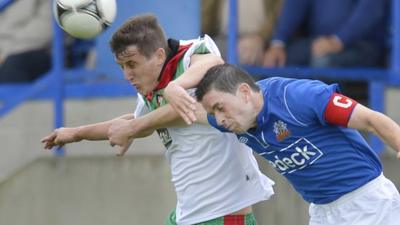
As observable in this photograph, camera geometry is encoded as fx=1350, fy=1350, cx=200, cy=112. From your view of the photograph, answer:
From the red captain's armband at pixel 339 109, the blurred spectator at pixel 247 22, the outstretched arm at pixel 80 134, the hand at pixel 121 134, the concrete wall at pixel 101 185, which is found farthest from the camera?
the blurred spectator at pixel 247 22

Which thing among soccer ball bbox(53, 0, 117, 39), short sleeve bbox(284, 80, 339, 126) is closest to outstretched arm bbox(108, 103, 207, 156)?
short sleeve bbox(284, 80, 339, 126)

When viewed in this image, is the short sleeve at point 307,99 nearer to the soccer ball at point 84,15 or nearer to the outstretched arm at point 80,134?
the outstretched arm at point 80,134

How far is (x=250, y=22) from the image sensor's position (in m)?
9.79

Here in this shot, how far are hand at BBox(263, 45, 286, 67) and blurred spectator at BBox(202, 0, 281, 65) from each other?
57 mm

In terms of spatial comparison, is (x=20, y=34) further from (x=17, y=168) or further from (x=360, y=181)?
(x=360, y=181)

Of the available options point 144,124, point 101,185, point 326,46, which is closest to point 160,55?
point 144,124

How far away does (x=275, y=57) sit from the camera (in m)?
9.66

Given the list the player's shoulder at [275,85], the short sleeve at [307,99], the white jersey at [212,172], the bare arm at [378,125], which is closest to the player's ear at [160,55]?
the white jersey at [212,172]

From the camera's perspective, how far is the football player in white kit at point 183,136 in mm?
6609

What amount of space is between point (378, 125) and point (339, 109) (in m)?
0.20

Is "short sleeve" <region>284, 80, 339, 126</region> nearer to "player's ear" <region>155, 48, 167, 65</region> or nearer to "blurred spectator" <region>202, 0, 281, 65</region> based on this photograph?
"player's ear" <region>155, 48, 167, 65</region>

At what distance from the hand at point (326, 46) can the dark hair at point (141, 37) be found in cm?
304

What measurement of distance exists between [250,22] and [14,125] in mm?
2096

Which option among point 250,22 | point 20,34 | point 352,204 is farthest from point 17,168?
point 352,204
